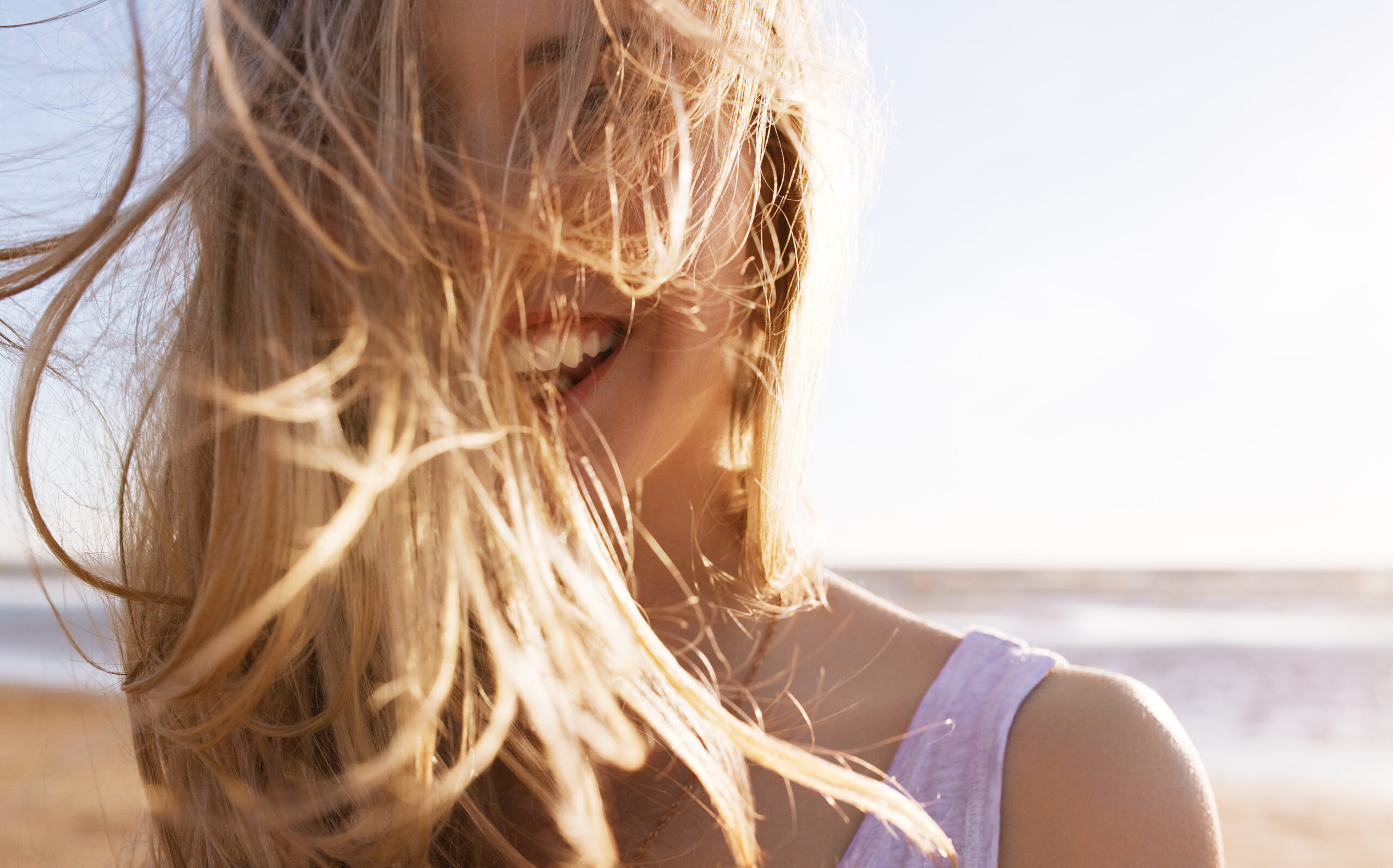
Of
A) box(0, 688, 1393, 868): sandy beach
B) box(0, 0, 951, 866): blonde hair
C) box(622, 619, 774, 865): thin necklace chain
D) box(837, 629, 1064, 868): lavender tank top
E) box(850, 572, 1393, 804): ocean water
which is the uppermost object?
box(0, 0, 951, 866): blonde hair

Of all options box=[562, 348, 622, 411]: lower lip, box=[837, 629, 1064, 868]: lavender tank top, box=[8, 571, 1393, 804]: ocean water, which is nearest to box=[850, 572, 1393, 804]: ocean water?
box=[8, 571, 1393, 804]: ocean water

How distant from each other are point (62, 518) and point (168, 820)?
1.78 feet

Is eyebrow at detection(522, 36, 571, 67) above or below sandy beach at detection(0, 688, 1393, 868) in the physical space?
above

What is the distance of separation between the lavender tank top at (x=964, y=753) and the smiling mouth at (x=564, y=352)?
74 cm

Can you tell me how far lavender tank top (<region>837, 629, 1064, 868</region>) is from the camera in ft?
3.83

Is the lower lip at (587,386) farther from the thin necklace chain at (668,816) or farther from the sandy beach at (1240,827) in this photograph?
the sandy beach at (1240,827)

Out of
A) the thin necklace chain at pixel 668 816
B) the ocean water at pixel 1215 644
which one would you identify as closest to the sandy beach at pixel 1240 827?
the ocean water at pixel 1215 644

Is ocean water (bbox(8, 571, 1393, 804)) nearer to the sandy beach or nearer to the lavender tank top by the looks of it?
the sandy beach

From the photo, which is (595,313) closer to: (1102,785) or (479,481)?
(479,481)

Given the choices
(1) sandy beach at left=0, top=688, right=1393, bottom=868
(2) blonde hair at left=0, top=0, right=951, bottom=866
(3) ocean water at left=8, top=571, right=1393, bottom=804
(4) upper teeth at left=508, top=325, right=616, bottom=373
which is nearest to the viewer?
(2) blonde hair at left=0, top=0, right=951, bottom=866

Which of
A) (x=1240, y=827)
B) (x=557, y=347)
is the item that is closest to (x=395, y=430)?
(x=557, y=347)

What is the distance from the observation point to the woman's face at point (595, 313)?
3.31 feet

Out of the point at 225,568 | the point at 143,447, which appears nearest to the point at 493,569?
the point at 225,568

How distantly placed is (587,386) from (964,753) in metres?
0.77
